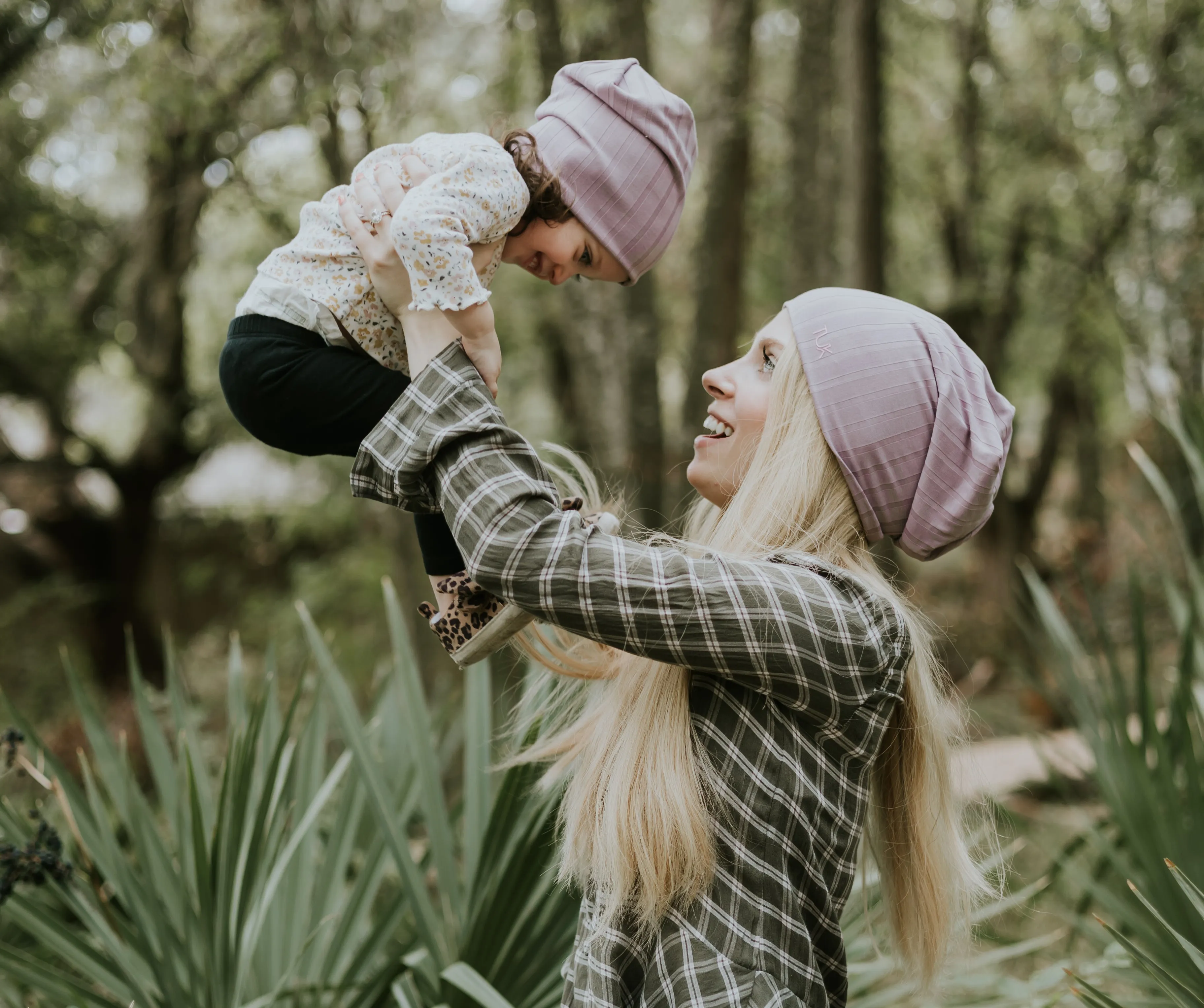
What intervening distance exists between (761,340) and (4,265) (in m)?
6.88

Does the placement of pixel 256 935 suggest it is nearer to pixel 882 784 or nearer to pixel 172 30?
pixel 882 784

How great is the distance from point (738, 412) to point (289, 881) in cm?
154

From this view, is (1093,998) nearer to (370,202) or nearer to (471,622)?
(471,622)

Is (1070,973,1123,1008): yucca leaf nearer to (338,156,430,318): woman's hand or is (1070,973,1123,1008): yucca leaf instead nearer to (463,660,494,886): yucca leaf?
(463,660,494,886): yucca leaf

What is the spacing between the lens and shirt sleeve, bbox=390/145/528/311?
1.31m

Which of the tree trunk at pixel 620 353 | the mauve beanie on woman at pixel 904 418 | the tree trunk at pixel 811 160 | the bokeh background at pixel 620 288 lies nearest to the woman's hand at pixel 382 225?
the bokeh background at pixel 620 288

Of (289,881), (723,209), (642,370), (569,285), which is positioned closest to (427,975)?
(289,881)

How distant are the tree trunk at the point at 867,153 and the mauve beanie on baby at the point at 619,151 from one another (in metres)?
4.72

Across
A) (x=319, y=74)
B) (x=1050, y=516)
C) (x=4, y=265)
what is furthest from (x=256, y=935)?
(x=1050, y=516)

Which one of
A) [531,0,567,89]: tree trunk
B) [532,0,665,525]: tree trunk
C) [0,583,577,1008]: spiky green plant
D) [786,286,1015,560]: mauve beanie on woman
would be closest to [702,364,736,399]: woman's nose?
[786,286,1015,560]: mauve beanie on woman

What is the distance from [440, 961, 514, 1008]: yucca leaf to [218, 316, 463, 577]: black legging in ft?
2.30

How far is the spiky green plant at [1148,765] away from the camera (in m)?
2.25

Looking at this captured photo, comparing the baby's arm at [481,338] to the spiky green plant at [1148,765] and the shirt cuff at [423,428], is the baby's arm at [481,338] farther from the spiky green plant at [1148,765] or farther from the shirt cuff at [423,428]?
the spiky green plant at [1148,765]

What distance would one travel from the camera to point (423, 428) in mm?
1289
